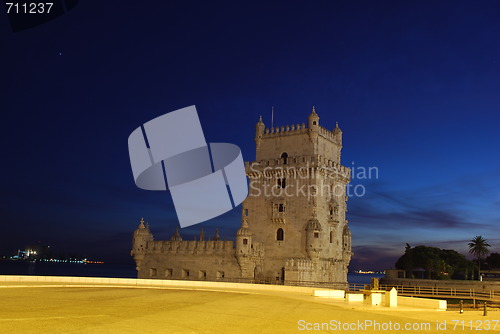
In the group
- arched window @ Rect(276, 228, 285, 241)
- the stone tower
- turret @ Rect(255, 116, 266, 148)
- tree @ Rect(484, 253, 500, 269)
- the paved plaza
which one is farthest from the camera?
tree @ Rect(484, 253, 500, 269)

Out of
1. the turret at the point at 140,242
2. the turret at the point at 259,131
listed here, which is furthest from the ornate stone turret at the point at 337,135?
the turret at the point at 140,242

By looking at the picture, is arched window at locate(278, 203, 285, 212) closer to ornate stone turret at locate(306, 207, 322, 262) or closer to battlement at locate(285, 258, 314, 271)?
ornate stone turret at locate(306, 207, 322, 262)

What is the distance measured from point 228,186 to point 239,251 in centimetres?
947

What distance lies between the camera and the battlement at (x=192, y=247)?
53906 mm

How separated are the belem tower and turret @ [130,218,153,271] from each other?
1.12 metres

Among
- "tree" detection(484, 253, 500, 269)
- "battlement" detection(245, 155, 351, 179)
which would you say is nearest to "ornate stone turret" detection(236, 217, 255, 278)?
"battlement" detection(245, 155, 351, 179)

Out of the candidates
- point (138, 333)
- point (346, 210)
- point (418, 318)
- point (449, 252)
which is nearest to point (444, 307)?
point (418, 318)

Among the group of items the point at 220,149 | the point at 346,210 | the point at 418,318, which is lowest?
the point at 418,318

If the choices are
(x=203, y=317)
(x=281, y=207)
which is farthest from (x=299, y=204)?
→ (x=203, y=317)

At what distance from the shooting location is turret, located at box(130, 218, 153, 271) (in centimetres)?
5981

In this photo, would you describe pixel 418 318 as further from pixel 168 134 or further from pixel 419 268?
pixel 419 268

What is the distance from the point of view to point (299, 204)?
53.6 m

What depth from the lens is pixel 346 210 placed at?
59469mm

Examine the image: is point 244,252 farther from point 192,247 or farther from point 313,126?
point 313,126
